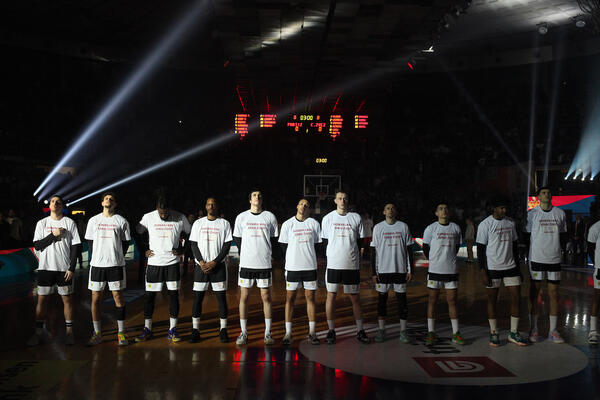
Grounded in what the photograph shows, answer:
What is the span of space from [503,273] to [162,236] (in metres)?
4.48

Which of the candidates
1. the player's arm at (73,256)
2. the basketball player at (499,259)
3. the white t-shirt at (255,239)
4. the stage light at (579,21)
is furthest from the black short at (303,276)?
the stage light at (579,21)

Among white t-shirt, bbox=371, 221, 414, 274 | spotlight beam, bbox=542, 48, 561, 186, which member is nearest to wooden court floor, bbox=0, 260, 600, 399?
white t-shirt, bbox=371, 221, 414, 274

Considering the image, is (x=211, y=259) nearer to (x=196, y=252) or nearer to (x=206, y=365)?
(x=196, y=252)

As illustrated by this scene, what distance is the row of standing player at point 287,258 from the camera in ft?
20.5

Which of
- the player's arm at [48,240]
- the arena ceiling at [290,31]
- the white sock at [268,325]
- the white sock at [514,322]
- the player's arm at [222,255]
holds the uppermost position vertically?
the arena ceiling at [290,31]

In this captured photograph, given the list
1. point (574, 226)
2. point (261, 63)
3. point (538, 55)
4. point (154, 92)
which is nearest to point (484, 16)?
point (538, 55)

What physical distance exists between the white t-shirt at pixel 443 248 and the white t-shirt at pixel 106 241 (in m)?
4.11

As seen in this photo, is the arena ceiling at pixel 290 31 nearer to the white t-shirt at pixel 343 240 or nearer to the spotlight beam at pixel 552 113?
the spotlight beam at pixel 552 113

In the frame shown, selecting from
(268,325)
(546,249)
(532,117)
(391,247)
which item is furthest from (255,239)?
(532,117)

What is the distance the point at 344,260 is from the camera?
6.30m

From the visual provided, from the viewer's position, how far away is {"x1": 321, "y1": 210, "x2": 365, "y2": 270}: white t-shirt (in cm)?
631

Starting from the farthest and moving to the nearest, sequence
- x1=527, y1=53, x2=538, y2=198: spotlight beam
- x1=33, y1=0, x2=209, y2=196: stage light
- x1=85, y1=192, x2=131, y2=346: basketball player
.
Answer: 1. x1=527, y1=53, x2=538, y2=198: spotlight beam
2. x1=33, y1=0, x2=209, y2=196: stage light
3. x1=85, y1=192, x2=131, y2=346: basketball player

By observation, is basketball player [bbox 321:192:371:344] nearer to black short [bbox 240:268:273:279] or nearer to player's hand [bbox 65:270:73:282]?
black short [bbox 240:268:273:279]

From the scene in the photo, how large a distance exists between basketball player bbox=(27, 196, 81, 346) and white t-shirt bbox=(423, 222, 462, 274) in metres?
4.75
